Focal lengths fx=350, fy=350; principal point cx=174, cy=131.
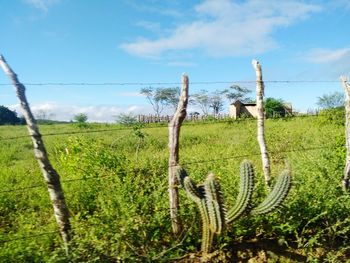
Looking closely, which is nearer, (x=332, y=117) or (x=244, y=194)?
(x=244, y=194)

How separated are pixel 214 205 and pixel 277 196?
65cm

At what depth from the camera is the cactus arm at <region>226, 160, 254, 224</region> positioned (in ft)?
11.0

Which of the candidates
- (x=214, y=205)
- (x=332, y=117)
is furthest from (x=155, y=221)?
(x=332, y=117)

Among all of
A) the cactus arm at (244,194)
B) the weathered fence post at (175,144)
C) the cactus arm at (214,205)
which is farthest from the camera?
the weathered fence post at (175,144)

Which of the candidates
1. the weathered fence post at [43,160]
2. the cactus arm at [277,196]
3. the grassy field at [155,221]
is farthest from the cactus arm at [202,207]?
the weathered fence post at [43,160]

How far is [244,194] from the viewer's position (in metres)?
3.42

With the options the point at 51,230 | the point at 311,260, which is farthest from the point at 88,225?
the point at 311,260

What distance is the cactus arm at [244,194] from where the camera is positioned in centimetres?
336

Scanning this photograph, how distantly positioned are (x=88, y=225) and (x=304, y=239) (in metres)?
2.17

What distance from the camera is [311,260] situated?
339 cm

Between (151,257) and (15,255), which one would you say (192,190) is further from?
(15,255)

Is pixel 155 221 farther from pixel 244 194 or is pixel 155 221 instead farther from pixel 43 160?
pixel 43 160

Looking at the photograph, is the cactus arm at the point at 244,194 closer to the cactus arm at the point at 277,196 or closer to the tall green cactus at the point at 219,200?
the tall green cactus at the point at 219,200

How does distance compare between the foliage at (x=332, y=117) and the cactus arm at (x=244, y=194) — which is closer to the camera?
the cactus arm at (x=244, y=194)
